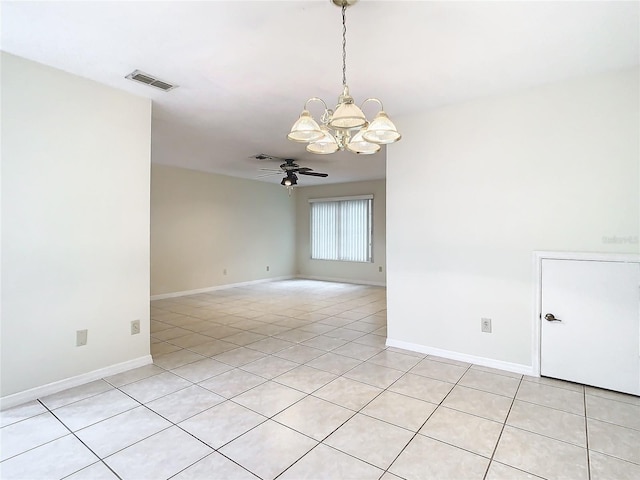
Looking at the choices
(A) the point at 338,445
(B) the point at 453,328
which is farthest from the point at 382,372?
(A) the point at 338,445

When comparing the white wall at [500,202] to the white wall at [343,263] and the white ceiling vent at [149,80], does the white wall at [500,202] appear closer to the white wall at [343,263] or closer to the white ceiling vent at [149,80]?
the white ceiling vent at [149,80]

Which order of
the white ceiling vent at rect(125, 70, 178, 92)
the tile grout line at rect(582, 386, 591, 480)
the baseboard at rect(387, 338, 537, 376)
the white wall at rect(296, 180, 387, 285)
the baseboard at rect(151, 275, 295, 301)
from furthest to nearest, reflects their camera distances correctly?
the white wall at rect(296, 180, 387, 285) → the baseboard at rect(151, 275, 295, 301) → the baseboard at rect(387, 338, 537, 376) → the white ceiling vent at rect(125, 70, 178, 92) → the tile grout line at rect(582, 386, 591, 480)

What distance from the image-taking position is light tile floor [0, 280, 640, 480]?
1806 millimetres

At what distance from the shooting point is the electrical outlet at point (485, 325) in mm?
3207

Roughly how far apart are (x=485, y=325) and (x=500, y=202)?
1188 millimetres

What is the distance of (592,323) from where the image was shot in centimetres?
277

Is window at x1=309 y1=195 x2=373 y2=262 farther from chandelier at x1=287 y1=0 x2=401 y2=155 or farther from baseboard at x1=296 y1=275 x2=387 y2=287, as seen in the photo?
chandelier at x1=287 y1=0 x2=401 y2=155

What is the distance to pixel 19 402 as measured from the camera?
2.49m

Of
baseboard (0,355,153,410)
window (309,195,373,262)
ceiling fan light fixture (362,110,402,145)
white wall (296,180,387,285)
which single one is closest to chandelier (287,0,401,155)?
ceiling fan light fixture (362,110,402,145)

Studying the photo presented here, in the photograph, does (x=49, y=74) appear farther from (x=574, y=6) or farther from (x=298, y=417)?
(x=574, y=6)

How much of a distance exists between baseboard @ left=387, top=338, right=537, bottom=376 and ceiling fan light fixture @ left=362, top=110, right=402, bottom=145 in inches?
93.2

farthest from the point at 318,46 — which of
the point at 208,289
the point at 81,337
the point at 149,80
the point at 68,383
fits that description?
the point at 208,289

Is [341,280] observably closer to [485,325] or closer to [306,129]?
[485,325]

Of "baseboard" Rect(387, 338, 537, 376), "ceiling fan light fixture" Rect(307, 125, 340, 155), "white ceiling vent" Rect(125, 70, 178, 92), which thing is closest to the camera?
"ceiling fan light fixture" Rect(307, 125, 340, 155)
